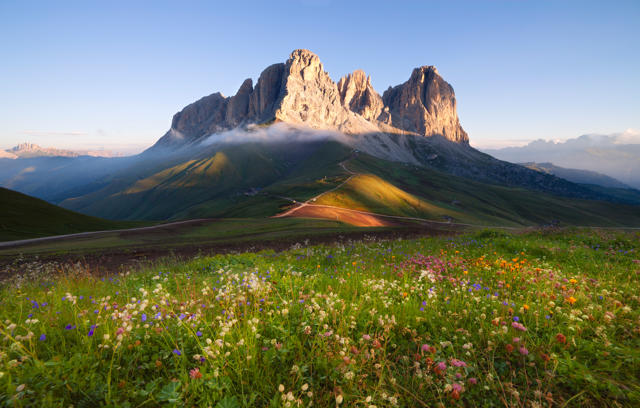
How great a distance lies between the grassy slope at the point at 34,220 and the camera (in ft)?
157

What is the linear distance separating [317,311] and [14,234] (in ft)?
220

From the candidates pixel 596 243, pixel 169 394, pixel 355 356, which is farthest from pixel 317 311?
pixel 596 243

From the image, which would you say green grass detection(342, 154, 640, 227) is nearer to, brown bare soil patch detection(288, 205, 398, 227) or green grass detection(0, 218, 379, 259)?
brown bare soil patch detection(288, 205, 398, 227)

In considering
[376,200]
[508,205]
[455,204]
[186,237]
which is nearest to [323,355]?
[186,237]

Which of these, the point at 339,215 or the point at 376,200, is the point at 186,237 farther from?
the point at 376,200

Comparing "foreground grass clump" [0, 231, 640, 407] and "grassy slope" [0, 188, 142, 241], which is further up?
"foreground grass clump" [0, 231, 640, 407]

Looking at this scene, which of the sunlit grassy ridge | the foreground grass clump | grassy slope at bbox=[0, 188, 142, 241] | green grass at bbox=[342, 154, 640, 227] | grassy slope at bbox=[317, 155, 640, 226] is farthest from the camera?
green grass at bbox=[342, 154, 640, 227]

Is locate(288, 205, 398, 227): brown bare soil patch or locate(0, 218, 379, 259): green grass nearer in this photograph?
locate(0, 218, 379, 259): green grass

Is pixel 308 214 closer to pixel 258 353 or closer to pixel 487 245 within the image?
pixel 487 245

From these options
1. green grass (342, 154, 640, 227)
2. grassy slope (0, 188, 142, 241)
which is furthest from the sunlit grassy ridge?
grassy slope (0, 188, 142, 241)

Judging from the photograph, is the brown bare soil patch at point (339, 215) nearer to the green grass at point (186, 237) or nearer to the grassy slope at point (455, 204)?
the grassy slope at point (455, 204)

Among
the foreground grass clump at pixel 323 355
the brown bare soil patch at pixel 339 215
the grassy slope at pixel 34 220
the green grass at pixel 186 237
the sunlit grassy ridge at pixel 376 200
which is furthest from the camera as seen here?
the sunlit grassy ridge at pixel 376 200

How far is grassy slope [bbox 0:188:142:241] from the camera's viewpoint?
47.9 m

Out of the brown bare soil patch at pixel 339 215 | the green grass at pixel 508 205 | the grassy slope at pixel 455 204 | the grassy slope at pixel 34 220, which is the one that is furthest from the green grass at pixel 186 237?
the green grass at pixel 508 205
